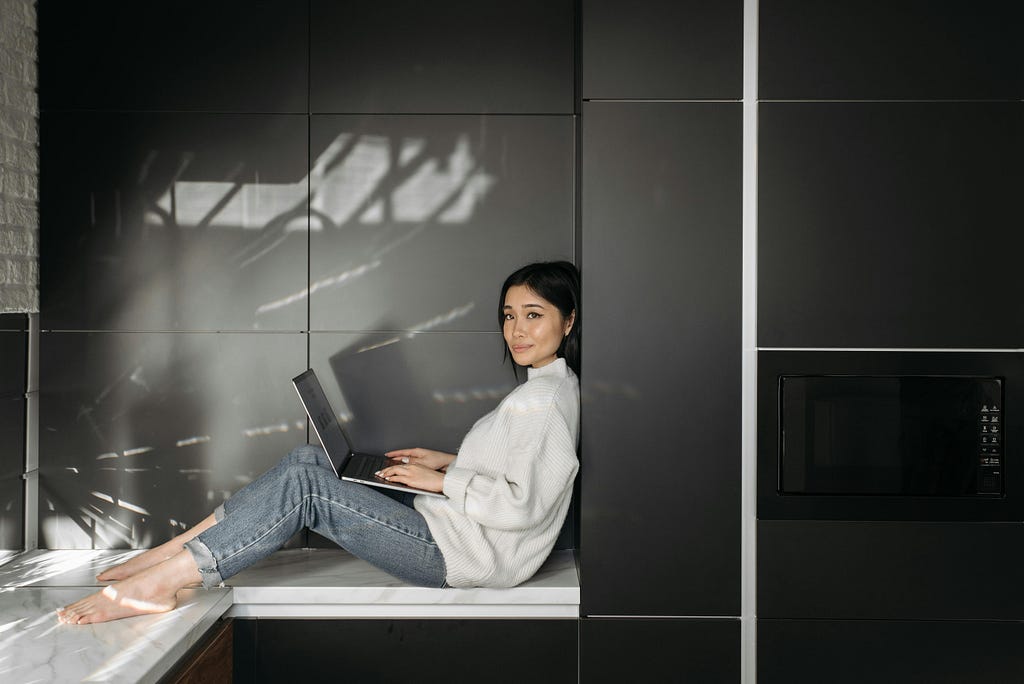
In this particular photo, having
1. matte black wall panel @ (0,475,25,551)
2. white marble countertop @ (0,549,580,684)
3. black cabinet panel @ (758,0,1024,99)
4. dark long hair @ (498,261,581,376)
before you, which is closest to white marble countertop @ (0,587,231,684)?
white marble countertop @ (0,549,580,684)

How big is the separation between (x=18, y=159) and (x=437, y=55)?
1.31 m

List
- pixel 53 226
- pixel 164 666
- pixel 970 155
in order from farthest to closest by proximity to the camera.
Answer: pixel 53 226 < pixel 970 155 < pixel 164 666

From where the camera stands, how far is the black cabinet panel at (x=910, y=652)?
6.49 feet

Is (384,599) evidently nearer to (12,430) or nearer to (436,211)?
(436,211)

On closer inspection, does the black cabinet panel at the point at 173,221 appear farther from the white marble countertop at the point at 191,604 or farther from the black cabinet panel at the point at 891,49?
the black cabinet panel at the point at 891,49

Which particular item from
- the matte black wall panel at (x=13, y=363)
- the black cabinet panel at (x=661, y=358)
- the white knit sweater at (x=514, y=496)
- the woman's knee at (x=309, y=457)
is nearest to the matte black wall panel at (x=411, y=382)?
the woman's knee at (x=309, y=457)

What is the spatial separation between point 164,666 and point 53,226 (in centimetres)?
152

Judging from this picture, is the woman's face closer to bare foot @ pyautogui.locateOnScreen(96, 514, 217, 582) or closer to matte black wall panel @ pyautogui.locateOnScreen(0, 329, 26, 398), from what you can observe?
bare foot @ pyautogui.locateOnScreen(96, 514, 217, 582)

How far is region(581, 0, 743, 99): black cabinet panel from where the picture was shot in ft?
6.54

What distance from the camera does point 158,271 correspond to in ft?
7.97

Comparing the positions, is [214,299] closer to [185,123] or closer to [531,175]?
[185,123]

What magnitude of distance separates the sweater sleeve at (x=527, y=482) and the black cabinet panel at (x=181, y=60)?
1350 mm

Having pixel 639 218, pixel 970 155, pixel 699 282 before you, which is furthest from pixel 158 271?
pixel 970 155

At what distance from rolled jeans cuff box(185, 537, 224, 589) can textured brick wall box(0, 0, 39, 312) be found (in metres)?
0.99
